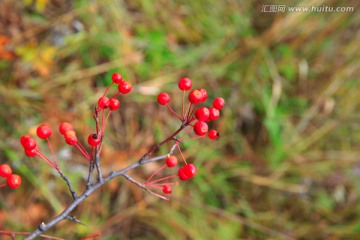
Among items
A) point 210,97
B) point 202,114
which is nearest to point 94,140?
point 202,114

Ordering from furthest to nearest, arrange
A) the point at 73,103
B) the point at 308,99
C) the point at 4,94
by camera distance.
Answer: the point at 308,99 < the point at 73,103 < the point at 4,94

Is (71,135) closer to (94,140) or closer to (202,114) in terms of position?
(94,140)

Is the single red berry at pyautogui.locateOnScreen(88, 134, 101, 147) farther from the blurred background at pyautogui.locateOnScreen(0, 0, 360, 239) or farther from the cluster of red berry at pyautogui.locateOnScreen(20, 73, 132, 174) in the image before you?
the blurred background at pyautogui.locateOnScreen(0, 0, 360, 239)

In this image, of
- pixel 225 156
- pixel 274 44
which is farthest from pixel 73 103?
pixel 274 44

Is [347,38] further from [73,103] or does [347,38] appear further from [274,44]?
[73,103]

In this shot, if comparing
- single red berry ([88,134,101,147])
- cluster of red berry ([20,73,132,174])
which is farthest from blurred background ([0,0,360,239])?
single red berry ([88,134,101,147])

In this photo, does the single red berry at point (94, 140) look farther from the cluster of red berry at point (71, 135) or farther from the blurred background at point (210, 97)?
the blurred background at point (210, 97)

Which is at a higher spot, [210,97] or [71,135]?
[210,97]

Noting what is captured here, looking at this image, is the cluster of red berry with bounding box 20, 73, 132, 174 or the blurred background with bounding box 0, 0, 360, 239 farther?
the blurred background with bounding box 0, 0, 360, 239
